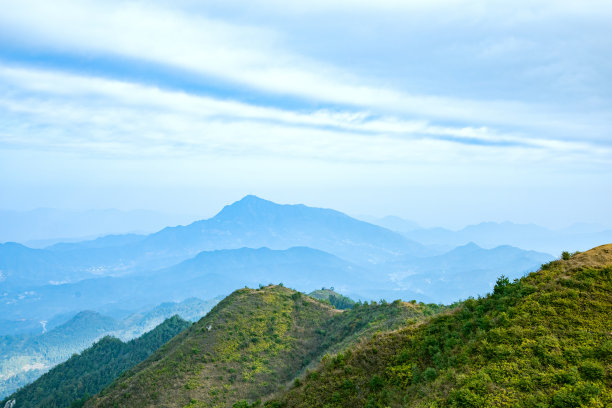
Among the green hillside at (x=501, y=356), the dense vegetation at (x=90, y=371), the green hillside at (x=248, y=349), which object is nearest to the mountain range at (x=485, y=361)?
the green hillside at (x=501, y=356)

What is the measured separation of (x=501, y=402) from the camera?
46.1 ft

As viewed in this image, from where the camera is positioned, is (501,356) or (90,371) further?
(90,371)

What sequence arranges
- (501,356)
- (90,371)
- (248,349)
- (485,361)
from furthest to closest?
(90,371) < (248,349) < (485,361) < (501,356)

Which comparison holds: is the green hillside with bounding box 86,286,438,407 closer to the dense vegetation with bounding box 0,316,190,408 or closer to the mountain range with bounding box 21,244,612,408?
the mountain range with bounding box 21,244,612,408

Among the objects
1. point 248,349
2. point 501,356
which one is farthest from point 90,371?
point 501,356

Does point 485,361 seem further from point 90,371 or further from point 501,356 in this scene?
point 90,371

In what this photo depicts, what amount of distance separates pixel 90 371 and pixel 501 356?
11150 cm

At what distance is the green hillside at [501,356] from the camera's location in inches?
564

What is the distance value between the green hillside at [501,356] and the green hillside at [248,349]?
7434mm

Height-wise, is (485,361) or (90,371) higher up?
(485,361)

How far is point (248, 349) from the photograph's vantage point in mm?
44875

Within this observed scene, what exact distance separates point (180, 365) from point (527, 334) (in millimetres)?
37002

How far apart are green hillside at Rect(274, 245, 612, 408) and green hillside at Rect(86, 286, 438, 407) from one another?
7.43 m

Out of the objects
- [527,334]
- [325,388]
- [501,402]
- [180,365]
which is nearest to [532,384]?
[501,402]
